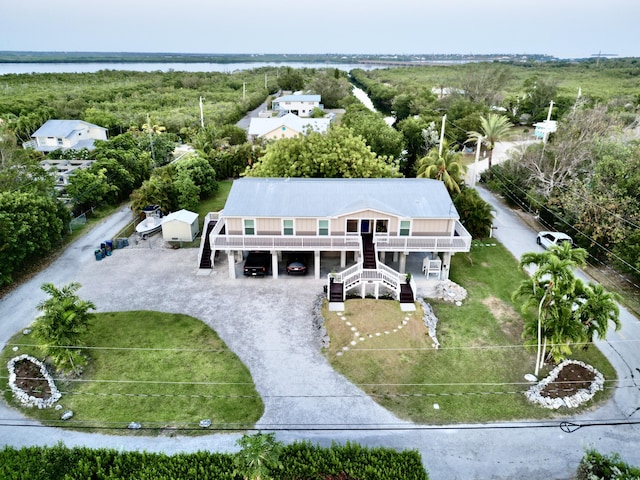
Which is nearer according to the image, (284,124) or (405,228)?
(405,228)

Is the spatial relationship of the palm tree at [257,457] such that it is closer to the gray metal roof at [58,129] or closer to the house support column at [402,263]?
the house support column at [402,263]

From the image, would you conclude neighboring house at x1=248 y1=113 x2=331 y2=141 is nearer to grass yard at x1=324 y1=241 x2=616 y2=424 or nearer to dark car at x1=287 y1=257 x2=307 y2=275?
dark car at x1=287 y1=257 x2=307 y2=275

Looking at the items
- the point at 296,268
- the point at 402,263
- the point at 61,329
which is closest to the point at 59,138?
the point at 296,268

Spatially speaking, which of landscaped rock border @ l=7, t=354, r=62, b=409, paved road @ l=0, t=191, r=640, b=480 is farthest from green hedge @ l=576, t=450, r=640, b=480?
landscaped rock border @ l=7, t=354, r=62, b=409

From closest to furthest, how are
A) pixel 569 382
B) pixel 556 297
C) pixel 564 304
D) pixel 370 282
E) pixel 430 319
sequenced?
1. pixel 556 297
2. pixel 564 304
3. pixel 569 382
4. pixel 430 319
5. pixel 370 282

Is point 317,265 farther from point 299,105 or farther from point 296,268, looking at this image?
point 299,105

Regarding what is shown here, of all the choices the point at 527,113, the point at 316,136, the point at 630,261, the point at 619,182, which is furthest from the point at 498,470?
the point at 527,113

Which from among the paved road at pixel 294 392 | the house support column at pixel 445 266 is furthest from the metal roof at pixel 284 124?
the house support column at pixel 445 266
